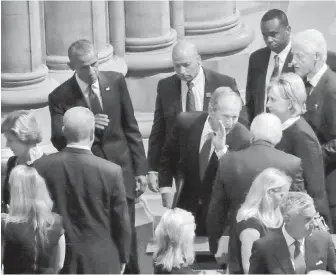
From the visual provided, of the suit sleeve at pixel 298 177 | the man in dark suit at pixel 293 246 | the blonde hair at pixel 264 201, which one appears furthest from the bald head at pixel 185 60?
the man in dark suit at pixel 293 246

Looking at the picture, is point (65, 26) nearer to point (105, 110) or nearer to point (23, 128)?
point (105, 110)

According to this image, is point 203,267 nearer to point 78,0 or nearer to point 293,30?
point 78,0

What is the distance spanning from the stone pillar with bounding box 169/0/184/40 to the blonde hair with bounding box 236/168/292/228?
488cm

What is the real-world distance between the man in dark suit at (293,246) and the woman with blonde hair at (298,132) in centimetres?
146

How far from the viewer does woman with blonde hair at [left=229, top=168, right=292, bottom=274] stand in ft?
30.8

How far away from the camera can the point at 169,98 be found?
11.7 m

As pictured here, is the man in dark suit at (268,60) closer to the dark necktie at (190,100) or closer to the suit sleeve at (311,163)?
the dark necktie at (190,100)

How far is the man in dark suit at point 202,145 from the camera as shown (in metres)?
10.6

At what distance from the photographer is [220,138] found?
10.6m

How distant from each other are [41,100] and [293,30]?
27.7 ft

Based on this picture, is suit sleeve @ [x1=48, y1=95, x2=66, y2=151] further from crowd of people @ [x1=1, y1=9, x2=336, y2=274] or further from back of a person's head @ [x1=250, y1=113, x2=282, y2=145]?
back of a person's head @ [x1=250, y1=113, x2=282, y2=145]

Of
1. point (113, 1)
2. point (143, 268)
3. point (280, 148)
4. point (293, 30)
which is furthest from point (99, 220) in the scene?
point (293, 30)

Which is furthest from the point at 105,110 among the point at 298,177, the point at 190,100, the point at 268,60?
the point at 298,177

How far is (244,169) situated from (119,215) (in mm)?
859
